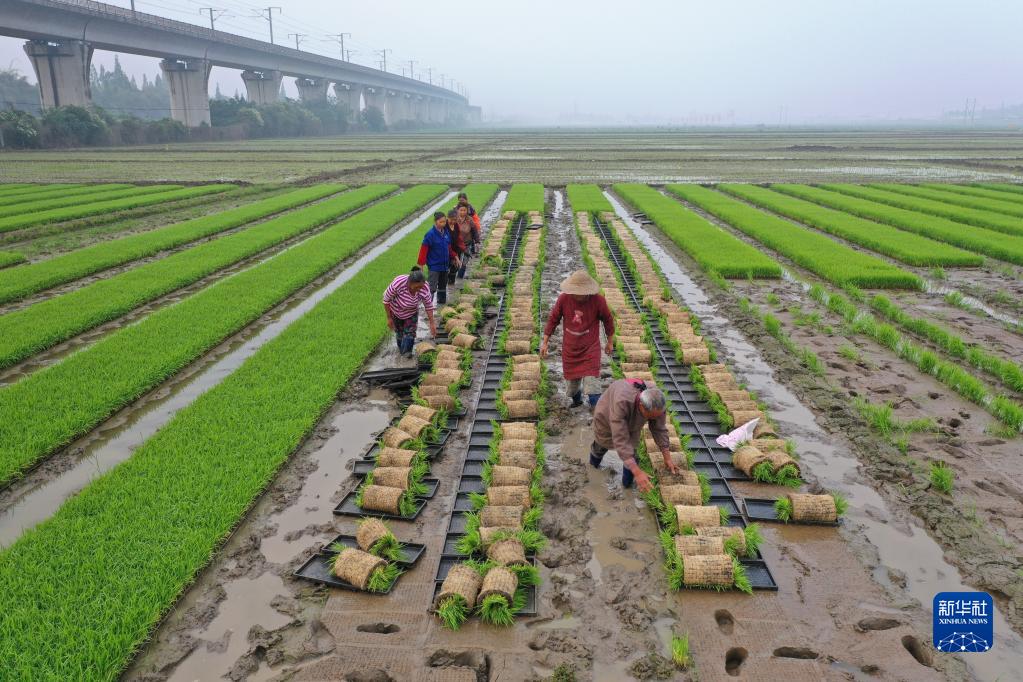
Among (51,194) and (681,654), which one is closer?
(681,654)

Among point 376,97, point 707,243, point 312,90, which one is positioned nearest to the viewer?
point 707,243

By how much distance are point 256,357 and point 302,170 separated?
104 feet

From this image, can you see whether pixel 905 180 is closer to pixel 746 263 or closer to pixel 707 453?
pixel 746 263

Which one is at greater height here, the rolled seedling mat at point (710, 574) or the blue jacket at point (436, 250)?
the blue jacket at point (436, 250)

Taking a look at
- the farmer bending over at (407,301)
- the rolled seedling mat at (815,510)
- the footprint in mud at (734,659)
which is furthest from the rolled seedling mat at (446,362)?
the footprint in mud at (734,659)

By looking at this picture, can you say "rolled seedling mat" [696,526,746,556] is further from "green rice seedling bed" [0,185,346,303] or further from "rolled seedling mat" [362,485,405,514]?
"green rice seedling bed" [0,185,346,303]

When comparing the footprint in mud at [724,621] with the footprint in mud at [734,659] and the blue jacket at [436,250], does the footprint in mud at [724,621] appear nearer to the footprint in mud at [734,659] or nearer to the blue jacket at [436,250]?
the footprint in mud at [734,659]

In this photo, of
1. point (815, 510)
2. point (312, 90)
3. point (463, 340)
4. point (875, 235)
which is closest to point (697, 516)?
point (815, 510)

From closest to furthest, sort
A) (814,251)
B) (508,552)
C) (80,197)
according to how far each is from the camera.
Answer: (508,552) → (814,251) → (80,197)

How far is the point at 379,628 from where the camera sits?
14.5 feet

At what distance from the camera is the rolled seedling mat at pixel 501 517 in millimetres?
5266

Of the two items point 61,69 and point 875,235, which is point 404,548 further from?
point 61,69

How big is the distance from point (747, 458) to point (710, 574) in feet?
5.86

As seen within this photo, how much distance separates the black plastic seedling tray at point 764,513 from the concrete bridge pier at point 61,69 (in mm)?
62603
